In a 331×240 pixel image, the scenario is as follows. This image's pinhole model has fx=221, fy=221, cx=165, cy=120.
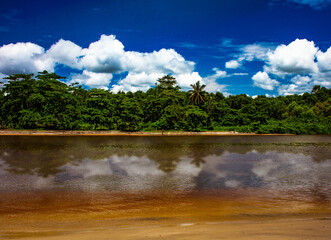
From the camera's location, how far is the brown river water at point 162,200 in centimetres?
646

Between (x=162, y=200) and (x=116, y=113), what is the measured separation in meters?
41.5

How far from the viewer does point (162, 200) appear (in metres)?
9.87

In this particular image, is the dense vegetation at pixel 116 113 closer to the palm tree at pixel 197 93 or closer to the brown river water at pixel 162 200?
the palm tree at pixel 197 93

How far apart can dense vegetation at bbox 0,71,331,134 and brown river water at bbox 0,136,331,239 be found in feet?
100

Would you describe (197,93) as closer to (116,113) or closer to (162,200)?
(116,113)

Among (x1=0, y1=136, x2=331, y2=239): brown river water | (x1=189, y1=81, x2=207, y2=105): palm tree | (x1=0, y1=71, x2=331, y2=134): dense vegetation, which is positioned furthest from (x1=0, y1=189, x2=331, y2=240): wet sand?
(x1=189, y1=81, x2=207, y2=105): palm tree

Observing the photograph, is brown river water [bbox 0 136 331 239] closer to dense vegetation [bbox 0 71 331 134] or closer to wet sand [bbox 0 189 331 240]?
wet sand [bbox 0 189 331 240]

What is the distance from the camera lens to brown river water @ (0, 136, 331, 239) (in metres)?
6.46

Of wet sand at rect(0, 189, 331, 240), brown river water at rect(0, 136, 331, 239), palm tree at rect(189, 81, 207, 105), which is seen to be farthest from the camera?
palm tree at rect(189, 81, 207, 105)

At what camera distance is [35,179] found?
13.2 m

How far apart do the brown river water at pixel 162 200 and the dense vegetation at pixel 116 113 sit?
3061 centimetres

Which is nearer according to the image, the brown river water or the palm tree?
the brown river water

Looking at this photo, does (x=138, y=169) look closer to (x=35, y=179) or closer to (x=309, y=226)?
(x=35, y=179)

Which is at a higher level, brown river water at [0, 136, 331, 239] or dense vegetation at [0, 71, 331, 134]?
dense vegetation at [0, 71, 331, 134]
